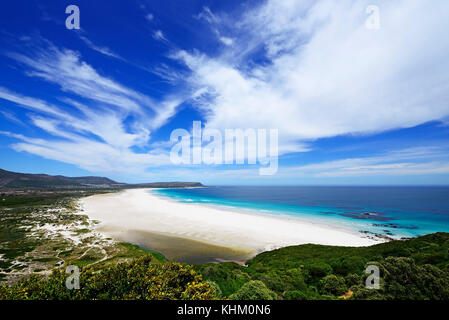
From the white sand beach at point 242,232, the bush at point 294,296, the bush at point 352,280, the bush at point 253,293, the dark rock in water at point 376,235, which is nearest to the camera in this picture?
the bush at point 253,293

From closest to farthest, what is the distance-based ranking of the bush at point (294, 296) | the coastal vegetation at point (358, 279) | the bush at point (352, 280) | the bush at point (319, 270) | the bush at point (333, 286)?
the coastal vegetation at point (358, 279), the bush at point (294, 296), the bush at point (333, 286), the bush at point (352, 280), the bush at point (319, 270)

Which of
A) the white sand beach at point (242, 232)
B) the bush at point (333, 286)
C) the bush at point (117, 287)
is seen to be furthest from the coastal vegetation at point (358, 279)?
the white sand beach at point (242, 232)

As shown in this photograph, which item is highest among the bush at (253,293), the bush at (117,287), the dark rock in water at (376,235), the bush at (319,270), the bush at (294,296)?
the bush at (117,287)

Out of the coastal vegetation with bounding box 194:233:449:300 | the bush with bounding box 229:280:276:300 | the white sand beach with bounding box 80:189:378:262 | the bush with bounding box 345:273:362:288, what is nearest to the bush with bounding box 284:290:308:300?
the coastal vegetation with bounding box 194:233:449:300

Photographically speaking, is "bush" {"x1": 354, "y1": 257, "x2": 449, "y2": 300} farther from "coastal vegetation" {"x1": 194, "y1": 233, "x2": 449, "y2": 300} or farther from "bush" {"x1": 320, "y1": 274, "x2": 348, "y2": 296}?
"bush" {"x1": 320, "y1": 274, "x2": 348, "y2": 296}

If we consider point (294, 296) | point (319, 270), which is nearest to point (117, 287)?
point (294, 296)

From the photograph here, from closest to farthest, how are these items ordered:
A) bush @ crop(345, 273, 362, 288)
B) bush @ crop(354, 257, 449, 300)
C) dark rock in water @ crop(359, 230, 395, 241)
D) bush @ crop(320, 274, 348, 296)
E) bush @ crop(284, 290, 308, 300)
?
bush @ crop(354, 257, 449, 300) < bush @ crop(284, 290, 308, 300) < bush @ crop(320, 274, 348, 296) < bush @ crop(345, 273, 362, 288) < dark rock in water @ crop(359, 230, 395, 241)

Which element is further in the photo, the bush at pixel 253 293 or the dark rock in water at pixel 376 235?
the dark rock in water at pixel 376 235

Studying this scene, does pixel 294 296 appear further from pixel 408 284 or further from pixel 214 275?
pixel 408 284

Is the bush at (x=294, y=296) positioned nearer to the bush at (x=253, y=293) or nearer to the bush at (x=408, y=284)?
the bush at (x=253, y=293)

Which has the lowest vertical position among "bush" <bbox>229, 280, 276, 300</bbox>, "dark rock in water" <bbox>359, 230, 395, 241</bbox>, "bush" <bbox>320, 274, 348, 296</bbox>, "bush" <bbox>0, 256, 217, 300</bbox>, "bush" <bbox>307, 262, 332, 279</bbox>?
"dark rock in water" <bbox>359, 230, 395, 241</bbox>

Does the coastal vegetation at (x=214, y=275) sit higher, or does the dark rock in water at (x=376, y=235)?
the coastal vegetation at (x=214, y=275)
